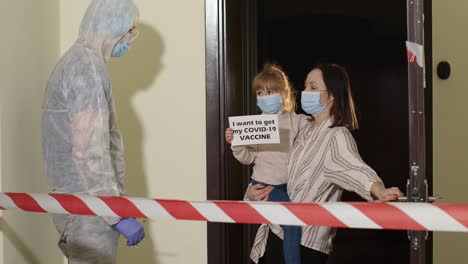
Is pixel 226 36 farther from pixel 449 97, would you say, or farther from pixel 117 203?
pixel 117 203

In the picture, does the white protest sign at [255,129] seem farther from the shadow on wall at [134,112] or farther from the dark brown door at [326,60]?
the shadow on wall at [134,112]

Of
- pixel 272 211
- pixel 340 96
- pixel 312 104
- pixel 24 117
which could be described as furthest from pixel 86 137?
pixel 340 96

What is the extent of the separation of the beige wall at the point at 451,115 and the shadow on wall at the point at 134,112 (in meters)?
1.35

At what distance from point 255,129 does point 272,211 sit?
1109 millimetres

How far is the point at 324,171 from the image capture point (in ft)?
9.22

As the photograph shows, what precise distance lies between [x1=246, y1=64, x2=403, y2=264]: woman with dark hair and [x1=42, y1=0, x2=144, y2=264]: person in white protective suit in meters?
0.76

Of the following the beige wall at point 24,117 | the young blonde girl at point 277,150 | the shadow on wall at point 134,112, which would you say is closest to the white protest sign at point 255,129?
the young blonde girl at point 277,150

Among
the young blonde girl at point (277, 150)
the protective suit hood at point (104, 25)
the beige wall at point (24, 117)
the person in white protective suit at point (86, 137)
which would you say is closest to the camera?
the person in white protective suit at point (86, 137)

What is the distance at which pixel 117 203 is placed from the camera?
2.01 m

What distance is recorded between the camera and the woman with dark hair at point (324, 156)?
2777mm

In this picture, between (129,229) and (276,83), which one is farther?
(276,83)

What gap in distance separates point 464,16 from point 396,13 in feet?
1.85

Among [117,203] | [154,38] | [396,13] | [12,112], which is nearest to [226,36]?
[154,38]

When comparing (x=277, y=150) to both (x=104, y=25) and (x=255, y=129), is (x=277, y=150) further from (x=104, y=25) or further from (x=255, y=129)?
(x=104, y=25)
